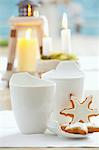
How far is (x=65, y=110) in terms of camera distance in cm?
100

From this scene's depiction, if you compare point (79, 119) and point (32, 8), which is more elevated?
point (32, 8)

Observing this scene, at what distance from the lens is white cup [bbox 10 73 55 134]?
98 centimetres

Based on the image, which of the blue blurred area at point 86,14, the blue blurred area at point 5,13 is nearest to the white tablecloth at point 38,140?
the blue blurred area at point 5,13

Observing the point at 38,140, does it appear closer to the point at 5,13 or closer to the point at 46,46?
the point at 46,46

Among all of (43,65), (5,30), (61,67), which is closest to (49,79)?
(61,67)

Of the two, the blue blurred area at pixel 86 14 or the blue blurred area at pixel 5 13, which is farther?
the blue blurred area at pixel 86 14

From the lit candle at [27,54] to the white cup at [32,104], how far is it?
1.01 m

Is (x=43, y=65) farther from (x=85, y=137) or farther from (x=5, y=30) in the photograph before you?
(x=5, y=30)

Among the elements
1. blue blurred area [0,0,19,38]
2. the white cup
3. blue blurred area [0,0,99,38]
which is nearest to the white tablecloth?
the white cup

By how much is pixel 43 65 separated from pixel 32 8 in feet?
1.03

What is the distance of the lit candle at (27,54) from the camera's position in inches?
79.7

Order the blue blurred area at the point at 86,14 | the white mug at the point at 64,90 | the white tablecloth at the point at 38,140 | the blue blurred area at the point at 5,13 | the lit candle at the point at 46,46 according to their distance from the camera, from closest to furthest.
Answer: the white tablecloth at the point at 38,140
the white mug at the point at 64,90
the lit candle at the point at 46,46
the blue blurred area at the point at 5,13
the blue blurred area at the point at 86,14

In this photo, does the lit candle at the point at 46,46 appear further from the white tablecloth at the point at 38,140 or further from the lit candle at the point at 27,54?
the white tablecloth at the point at 38,140

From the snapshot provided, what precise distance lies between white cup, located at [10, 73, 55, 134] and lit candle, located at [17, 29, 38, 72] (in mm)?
1007
